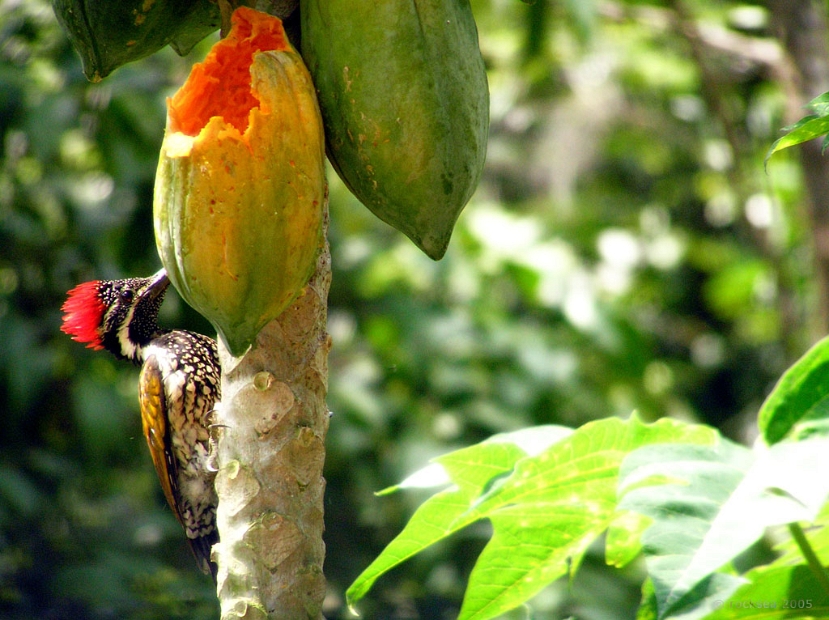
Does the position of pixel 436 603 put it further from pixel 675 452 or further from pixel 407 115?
pixel 407 115

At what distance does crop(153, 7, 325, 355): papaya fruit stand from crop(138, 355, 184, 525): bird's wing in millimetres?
410

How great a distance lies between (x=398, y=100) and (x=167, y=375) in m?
0.52

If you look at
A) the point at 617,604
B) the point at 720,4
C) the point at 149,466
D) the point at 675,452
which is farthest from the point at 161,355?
the point at 720,4

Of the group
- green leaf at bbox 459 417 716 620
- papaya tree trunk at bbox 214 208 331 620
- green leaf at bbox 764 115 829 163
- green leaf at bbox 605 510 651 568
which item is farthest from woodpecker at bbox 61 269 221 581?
green leaf at bbox 764 115 829 163

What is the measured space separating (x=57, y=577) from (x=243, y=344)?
1.97 m

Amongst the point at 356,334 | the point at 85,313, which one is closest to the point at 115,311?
the point at 85,313

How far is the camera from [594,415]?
8.23 feet

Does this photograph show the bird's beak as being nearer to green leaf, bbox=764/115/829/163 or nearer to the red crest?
the red crest

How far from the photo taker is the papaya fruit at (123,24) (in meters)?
0.63

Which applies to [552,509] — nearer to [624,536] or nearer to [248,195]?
[624,536]

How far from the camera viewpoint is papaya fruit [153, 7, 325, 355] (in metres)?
0.53

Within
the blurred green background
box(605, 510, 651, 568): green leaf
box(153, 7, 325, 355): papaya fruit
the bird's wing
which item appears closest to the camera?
box(153, 7, 325, 355): papaya fruit

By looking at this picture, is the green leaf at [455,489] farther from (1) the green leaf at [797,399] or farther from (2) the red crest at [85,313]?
(2) the red crest at [85,313]

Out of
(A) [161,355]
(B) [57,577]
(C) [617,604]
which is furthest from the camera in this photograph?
(B) [57,577]
